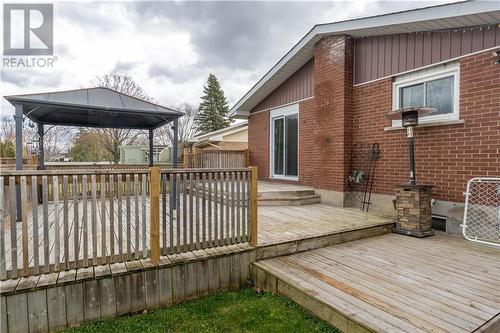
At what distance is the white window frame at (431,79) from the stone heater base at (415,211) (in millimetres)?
1313

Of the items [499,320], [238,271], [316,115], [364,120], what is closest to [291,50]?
[316,115]

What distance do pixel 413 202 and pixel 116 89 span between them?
19.8 meters

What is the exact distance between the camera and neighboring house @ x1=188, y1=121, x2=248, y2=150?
16.3 m

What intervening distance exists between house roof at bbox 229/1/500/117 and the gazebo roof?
3476 mm

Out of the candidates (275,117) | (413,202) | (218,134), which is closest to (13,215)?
(413,202)

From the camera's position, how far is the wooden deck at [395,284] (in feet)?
7.20

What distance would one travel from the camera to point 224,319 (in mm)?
2697

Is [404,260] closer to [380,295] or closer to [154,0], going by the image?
[380,295]

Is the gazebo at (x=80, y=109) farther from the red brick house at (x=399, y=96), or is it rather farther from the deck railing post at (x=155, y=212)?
the red brick house at (x=399, y=96)

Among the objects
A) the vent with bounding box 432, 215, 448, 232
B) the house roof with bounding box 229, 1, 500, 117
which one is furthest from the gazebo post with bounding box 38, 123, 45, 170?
the vent with bounding box 432, 215, 448, 232

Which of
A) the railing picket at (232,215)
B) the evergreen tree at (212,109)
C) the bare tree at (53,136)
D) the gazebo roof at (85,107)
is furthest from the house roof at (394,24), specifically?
the evergreen tree at (212,109)

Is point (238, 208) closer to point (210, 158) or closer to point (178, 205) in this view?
point (178, 205)

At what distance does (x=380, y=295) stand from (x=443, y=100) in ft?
13.0

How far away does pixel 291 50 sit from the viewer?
23.8 feet
